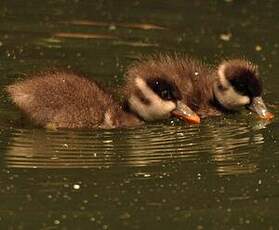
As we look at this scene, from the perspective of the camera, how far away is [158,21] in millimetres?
8219

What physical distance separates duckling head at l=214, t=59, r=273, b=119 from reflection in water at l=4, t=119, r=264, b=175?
32cm

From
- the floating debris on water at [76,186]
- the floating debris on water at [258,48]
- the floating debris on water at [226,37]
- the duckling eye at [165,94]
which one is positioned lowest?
the floating debris on water at [258,48]

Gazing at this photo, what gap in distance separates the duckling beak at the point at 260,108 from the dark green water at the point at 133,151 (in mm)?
59

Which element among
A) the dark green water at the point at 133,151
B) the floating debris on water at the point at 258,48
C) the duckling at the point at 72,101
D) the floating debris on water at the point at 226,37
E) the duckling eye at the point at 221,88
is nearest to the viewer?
the dark green water at the point at 133,151

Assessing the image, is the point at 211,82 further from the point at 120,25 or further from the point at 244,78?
the point at 120,25

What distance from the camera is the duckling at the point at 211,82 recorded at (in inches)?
243

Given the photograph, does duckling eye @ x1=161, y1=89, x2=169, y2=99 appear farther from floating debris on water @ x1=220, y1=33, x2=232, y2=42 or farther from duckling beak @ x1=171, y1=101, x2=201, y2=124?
floating debris on water @ x1=220, y1=33, x2=232, y2=42

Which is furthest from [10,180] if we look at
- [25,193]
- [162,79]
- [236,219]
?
[162,79]

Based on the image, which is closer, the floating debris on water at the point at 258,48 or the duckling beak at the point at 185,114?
the duckling beak at the point at 185,114

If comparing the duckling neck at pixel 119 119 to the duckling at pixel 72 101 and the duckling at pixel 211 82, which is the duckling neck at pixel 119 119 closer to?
the duckling at pixel 72 101

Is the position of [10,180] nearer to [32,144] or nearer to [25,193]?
[25,193]

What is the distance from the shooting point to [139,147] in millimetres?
5379

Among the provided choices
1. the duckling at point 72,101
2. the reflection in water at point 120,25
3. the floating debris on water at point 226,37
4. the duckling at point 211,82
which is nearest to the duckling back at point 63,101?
the duckling at point 72,101

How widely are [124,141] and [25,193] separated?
3.27 feet
